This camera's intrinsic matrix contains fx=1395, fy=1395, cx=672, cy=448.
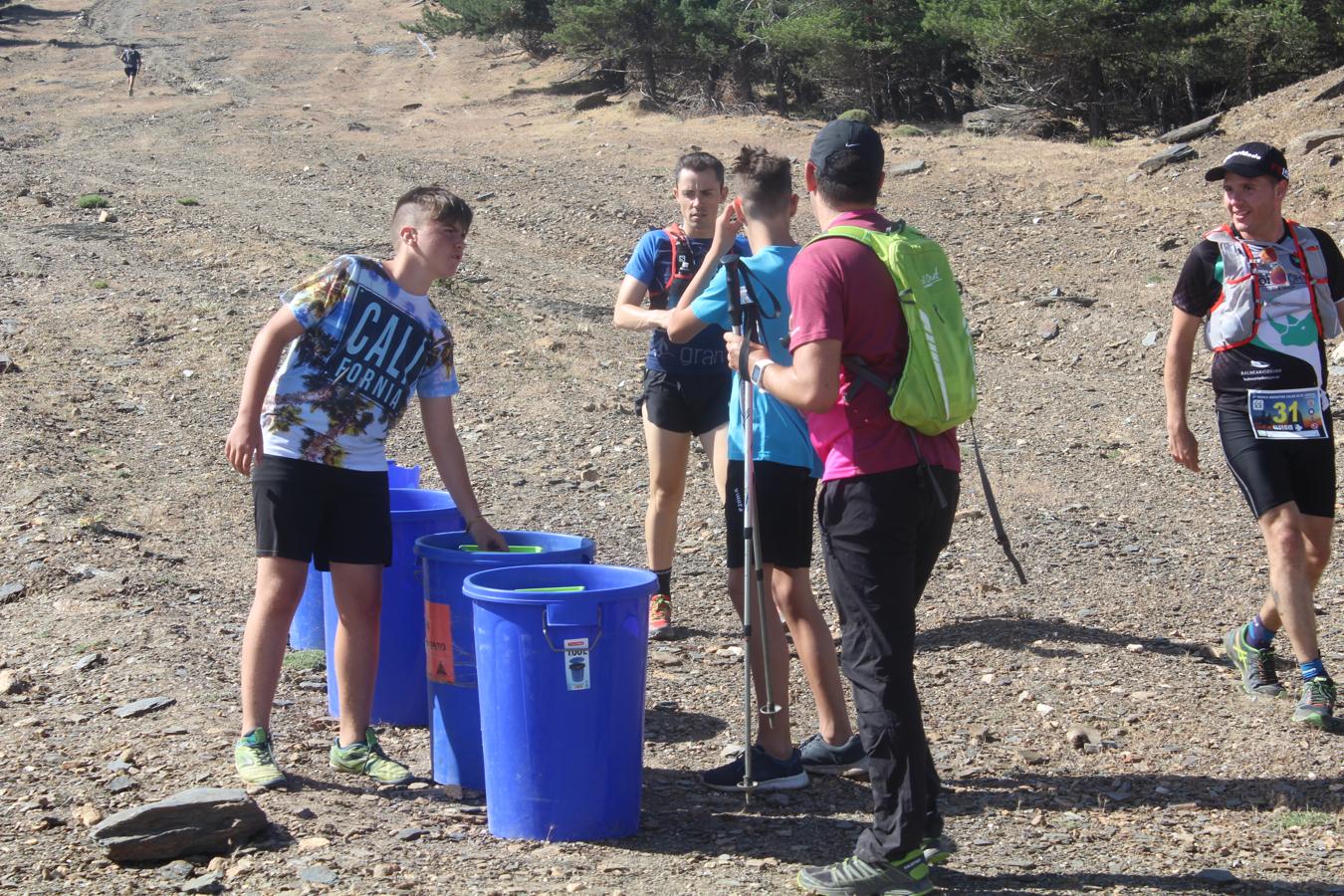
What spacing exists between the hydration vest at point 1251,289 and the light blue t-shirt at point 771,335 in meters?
1.67

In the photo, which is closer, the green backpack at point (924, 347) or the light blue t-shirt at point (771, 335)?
the green backpack at point (924, 347)

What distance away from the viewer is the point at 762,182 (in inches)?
157

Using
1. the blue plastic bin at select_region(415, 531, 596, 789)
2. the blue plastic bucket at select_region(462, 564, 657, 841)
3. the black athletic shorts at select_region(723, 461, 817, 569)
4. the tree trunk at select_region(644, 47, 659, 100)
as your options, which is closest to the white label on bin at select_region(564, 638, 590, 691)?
the blue plastic bucket at select_region(462, 564, 657, 841)

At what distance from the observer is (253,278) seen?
12.6 m

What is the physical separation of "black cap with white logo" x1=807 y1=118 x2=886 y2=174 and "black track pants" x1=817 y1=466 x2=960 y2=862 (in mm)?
763

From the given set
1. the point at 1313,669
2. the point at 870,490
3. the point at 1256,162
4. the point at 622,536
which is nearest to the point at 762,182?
the point at 870,490

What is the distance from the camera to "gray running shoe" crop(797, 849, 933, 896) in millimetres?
3311

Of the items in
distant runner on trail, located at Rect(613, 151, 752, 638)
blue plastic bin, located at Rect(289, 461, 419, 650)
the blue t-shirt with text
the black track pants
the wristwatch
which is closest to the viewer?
the black track pants

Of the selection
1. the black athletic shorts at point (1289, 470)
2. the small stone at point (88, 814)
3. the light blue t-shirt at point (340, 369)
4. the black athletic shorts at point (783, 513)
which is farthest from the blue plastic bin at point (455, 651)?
the black athletic shorts at point (1289, 470)

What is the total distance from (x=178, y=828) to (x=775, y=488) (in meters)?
1.88

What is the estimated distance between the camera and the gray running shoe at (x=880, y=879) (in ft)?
10.9

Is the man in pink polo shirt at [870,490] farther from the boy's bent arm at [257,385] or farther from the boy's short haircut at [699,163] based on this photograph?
the boy's short haircut at [699,163]

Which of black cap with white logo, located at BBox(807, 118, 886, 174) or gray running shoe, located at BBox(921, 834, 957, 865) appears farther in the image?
gray running shoe, located at BBox(921, 834, 957, 865)

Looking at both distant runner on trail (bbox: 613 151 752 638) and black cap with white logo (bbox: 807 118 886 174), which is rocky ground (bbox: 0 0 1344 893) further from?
black cap with white logo (bbox: 807 118 886 174)
